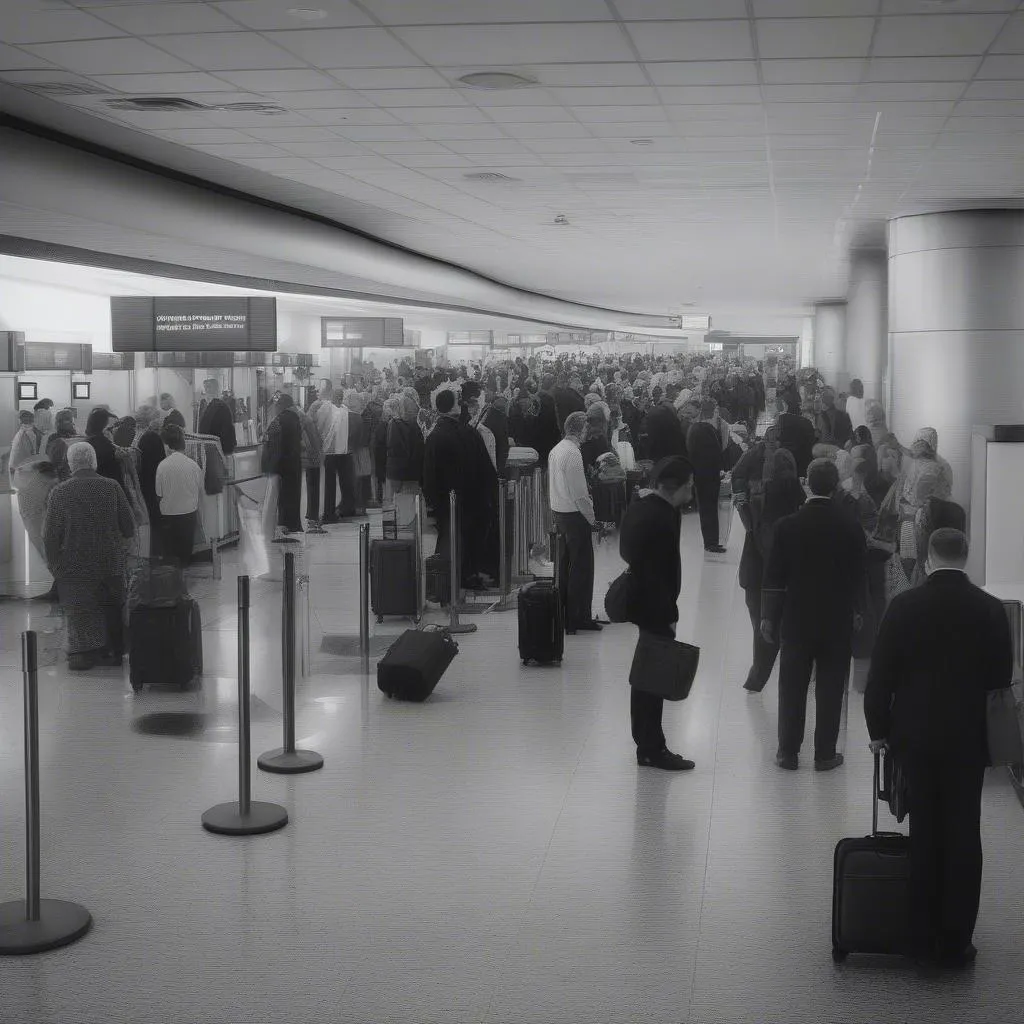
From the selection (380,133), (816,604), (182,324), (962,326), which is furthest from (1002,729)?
(182,324)

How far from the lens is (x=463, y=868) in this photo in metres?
6.15

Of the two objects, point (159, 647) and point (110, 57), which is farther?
point (159, 647)

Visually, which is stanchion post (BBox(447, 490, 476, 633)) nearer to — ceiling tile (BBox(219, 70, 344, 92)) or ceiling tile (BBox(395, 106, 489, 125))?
ceiling tile (BBox(395, 106, 489, 125))

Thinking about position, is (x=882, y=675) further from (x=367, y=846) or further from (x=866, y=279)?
(x=866, y=279)

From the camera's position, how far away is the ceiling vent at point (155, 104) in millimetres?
9430

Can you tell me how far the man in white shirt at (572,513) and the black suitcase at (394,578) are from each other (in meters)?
1.38

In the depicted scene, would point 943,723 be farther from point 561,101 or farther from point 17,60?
point 17,60

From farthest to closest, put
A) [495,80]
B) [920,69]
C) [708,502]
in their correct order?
[708,502]
[495,80]
[920,69]

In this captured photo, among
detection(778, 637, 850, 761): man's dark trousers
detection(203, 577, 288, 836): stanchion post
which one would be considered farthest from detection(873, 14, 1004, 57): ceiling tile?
detection(203, 577, 288, 836): stanchion post

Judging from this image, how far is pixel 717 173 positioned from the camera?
13.1 metres

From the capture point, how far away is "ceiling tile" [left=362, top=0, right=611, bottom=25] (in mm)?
6836

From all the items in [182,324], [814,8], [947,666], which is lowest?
[947,666]

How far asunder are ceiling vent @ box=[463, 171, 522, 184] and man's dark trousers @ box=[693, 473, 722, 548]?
420cm

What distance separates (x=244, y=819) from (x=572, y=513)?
5.12 m
